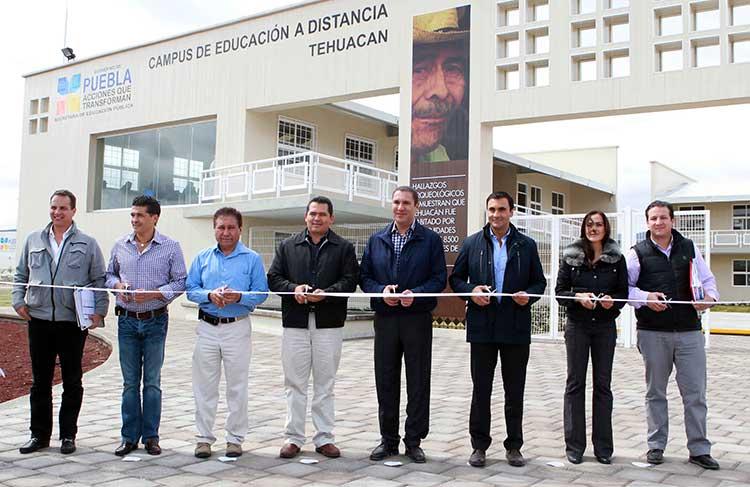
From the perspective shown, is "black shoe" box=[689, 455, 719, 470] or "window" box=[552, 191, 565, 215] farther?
"window" box=[552, 191, 565, 215]

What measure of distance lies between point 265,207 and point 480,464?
13139mm

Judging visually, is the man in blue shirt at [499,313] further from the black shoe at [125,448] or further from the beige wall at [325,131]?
the beige wall at [325,131]

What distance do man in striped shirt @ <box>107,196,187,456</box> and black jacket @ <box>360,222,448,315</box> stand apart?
1.52m

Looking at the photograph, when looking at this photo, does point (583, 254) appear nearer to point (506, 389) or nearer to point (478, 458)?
point (506, 389)

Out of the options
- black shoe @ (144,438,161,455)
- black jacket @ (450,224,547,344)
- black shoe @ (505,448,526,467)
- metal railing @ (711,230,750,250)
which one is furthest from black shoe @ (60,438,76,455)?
metal railing @ (711,230,750,250)

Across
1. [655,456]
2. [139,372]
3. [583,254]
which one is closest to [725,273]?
[655,456]

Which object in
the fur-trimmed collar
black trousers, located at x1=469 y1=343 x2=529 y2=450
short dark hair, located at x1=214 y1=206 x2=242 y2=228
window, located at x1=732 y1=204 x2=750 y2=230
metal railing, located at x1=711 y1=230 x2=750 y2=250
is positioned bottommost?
black trousers, located at x1=469 y1=343 x2=529 y2=450

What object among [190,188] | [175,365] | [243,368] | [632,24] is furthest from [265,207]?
[243,368]

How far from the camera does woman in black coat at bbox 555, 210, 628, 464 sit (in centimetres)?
539

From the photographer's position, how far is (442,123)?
53.3 ft

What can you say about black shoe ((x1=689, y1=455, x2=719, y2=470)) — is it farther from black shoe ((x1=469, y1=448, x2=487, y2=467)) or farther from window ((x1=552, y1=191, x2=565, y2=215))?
window ((x1=552, y1=191, x2=565, y2=215))

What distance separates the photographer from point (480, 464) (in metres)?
5.23

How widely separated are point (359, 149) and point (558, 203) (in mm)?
11700

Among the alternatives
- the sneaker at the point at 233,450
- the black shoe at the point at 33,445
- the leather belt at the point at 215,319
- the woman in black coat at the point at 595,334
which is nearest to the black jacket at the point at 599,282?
the woman in black coat at the point at 595,334
